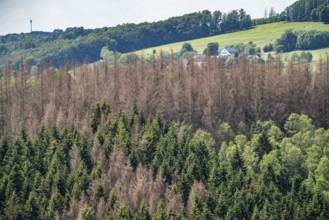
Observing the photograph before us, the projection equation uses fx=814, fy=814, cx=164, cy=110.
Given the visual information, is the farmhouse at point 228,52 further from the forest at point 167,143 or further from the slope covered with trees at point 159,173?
the slope covered with trees at point 159,173

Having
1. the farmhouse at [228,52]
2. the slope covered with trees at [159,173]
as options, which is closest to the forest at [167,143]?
the slope covered with trees at [159,173]

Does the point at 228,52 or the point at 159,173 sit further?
the point at 228,52

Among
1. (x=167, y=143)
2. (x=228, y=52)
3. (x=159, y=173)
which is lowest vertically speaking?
(x=159, y=173)

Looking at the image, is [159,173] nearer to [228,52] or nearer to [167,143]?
[167,143]

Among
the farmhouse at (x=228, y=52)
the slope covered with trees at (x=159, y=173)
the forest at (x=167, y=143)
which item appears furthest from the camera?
the farmhouse at (x=228, y=52)

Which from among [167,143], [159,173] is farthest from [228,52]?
[159,173]

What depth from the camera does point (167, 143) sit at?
306 ft

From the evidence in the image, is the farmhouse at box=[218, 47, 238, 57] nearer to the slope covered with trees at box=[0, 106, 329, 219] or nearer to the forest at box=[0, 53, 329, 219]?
the forest at box=[0, 53, 329, 219]

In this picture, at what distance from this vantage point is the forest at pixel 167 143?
80938 mm

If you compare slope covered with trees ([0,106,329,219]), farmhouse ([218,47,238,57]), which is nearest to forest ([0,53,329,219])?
slope covered with trees ([0,106,329,219])

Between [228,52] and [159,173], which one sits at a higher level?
[228,52]

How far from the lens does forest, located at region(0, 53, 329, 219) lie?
3187 inches

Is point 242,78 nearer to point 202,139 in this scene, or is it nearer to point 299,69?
point 299,69

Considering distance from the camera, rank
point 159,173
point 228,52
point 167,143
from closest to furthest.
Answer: point 159,173, point 167,143, point 228,52
